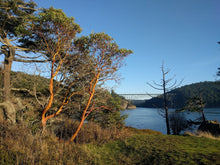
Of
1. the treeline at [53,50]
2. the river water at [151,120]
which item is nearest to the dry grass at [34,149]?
the treeline at [53,50]

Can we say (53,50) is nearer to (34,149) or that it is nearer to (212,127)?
(34,149)

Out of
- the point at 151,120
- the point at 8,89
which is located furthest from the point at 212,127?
the point at 8,89

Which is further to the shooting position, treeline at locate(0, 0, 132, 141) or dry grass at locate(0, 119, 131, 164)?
treeline at locate(0, 0, 132, 141)

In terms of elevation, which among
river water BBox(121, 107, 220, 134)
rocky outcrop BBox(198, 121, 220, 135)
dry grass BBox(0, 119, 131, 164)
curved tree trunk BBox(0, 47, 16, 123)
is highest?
curved tree trunk BBox(0, 47, 16, 123)

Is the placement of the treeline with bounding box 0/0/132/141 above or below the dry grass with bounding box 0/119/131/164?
above

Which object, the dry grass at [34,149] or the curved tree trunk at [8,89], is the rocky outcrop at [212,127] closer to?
the dry grass at [34,149]

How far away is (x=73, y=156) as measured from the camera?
4.78 metres

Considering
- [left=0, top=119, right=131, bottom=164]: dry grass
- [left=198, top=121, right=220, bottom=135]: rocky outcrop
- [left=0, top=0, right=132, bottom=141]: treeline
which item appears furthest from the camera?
[left=198, top=121, right=220, bottom=135]: rocky outcrop

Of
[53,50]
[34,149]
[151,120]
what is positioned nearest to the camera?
[34,149]

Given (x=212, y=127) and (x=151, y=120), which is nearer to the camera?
(x=212, y=127)

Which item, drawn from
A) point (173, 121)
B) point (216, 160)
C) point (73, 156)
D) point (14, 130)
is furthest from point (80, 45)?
point (173, 121)

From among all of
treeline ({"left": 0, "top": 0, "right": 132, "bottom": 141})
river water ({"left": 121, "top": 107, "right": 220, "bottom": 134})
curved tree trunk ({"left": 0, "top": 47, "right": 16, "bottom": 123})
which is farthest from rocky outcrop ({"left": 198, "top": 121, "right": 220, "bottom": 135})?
curved tree trunk ({"left": 0, "top": 47, "right": 16, "bottom": 123})

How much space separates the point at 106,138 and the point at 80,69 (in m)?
4.89

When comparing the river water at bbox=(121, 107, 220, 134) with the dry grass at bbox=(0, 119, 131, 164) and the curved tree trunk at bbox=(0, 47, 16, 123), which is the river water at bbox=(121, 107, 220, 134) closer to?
the dry grass at bbox=(0, 119, 131, 164)
